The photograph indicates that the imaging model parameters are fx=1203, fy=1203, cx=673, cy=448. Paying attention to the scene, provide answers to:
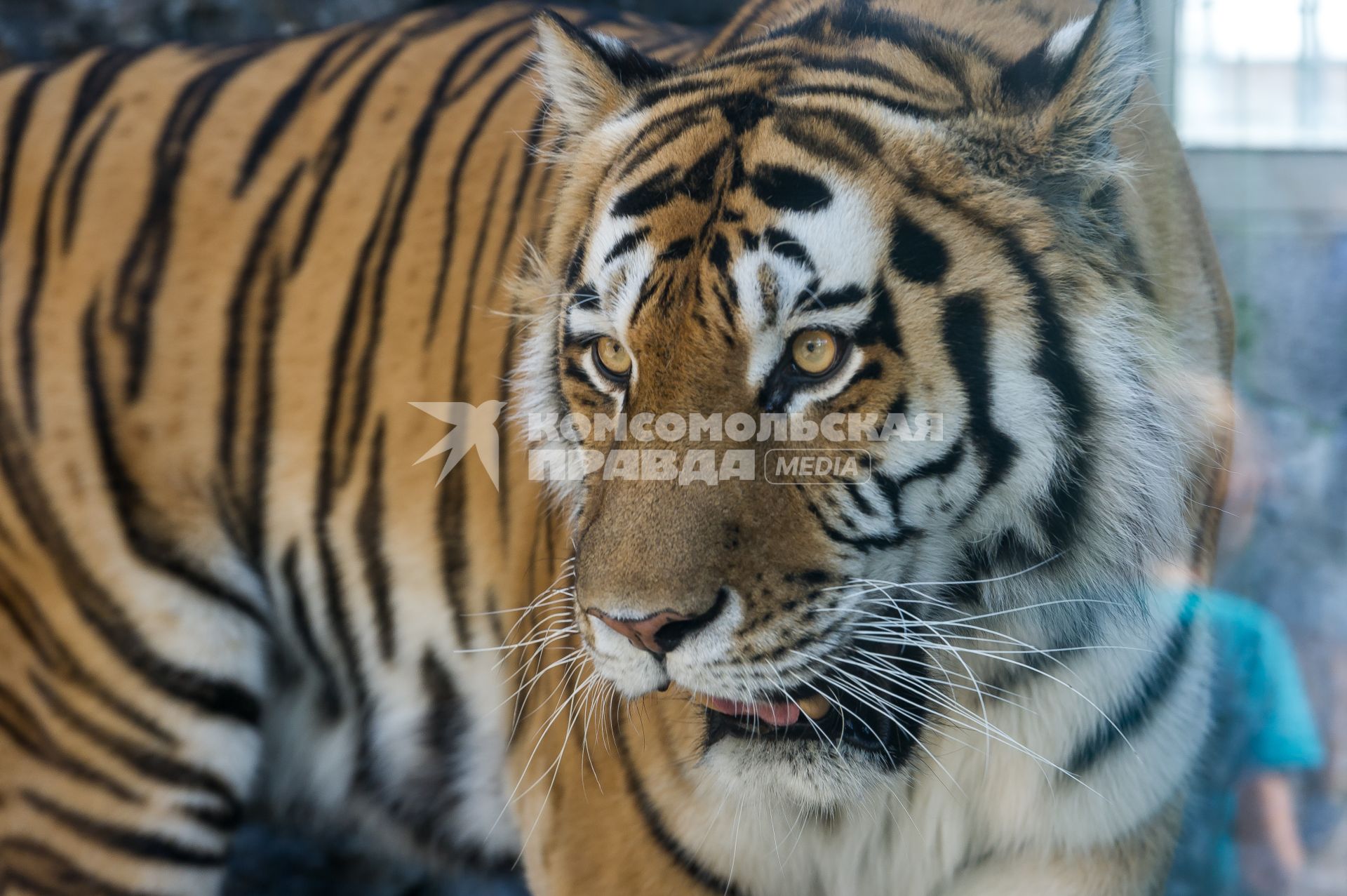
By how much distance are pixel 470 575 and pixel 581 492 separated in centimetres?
28

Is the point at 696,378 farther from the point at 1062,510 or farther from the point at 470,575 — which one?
the point at 470,575

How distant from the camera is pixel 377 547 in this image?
1.06 metres

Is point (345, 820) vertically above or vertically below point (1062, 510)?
below

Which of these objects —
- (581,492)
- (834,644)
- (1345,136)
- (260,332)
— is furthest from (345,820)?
(1345,136)

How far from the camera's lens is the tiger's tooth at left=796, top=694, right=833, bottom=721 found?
0.69 metres

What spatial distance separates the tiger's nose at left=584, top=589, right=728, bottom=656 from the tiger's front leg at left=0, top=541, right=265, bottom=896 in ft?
1.92

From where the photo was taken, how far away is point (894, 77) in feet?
2.24

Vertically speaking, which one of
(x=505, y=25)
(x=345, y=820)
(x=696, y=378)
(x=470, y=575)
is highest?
(x=505, y=25)

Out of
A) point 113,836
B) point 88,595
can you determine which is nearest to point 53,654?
point 88,595

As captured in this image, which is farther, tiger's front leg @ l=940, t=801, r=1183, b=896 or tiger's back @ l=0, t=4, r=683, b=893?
tiger's back @ l=0, t=4, r=683, b=893

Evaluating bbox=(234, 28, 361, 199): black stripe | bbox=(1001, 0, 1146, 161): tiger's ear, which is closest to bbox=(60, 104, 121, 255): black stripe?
bbox=(234, 28, 361, 199): black stripe

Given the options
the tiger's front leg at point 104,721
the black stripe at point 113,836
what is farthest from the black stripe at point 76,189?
the black stripe at point 113,836

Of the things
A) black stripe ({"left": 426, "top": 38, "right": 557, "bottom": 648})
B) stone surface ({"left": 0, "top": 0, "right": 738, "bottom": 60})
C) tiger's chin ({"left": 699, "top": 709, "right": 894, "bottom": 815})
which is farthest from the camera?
stone surface ({"left": 0, "top": 0, "right": 738, "bottom": 60})

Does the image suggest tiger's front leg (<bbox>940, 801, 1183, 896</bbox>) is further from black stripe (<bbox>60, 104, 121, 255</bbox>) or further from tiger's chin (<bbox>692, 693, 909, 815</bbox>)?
black stripe (<bbox>60, 104, 121, 255</bbox>)
